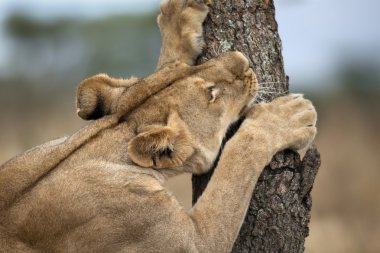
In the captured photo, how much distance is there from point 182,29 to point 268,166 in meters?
0.82

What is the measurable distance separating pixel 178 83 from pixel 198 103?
0.44ft

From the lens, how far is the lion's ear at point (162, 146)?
4.51 m

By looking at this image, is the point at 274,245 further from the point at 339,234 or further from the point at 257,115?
the point at 339,234

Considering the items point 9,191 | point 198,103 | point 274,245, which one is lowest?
point 274,245

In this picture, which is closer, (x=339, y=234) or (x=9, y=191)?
(x=9, y=191)

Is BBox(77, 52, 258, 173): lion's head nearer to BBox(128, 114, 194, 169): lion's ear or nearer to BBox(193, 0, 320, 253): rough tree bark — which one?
A: BBox(128, 114, 194, 169): lion's ear

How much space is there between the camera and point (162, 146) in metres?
4.53

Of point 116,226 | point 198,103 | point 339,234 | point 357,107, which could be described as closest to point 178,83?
point 198,103

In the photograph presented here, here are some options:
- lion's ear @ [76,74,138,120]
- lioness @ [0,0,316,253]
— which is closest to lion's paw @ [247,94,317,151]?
lioness @ [0,0,316,253]

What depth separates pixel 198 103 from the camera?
185 inches

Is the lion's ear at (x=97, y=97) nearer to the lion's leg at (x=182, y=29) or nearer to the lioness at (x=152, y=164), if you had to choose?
the lioness at (x=152, y=164)

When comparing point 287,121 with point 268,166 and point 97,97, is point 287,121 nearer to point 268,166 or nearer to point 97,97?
point 268,166

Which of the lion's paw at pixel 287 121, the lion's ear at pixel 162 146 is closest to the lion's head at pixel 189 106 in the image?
the lion's ear at pixel 162 146

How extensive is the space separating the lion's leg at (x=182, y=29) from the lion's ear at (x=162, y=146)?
1.51ft
